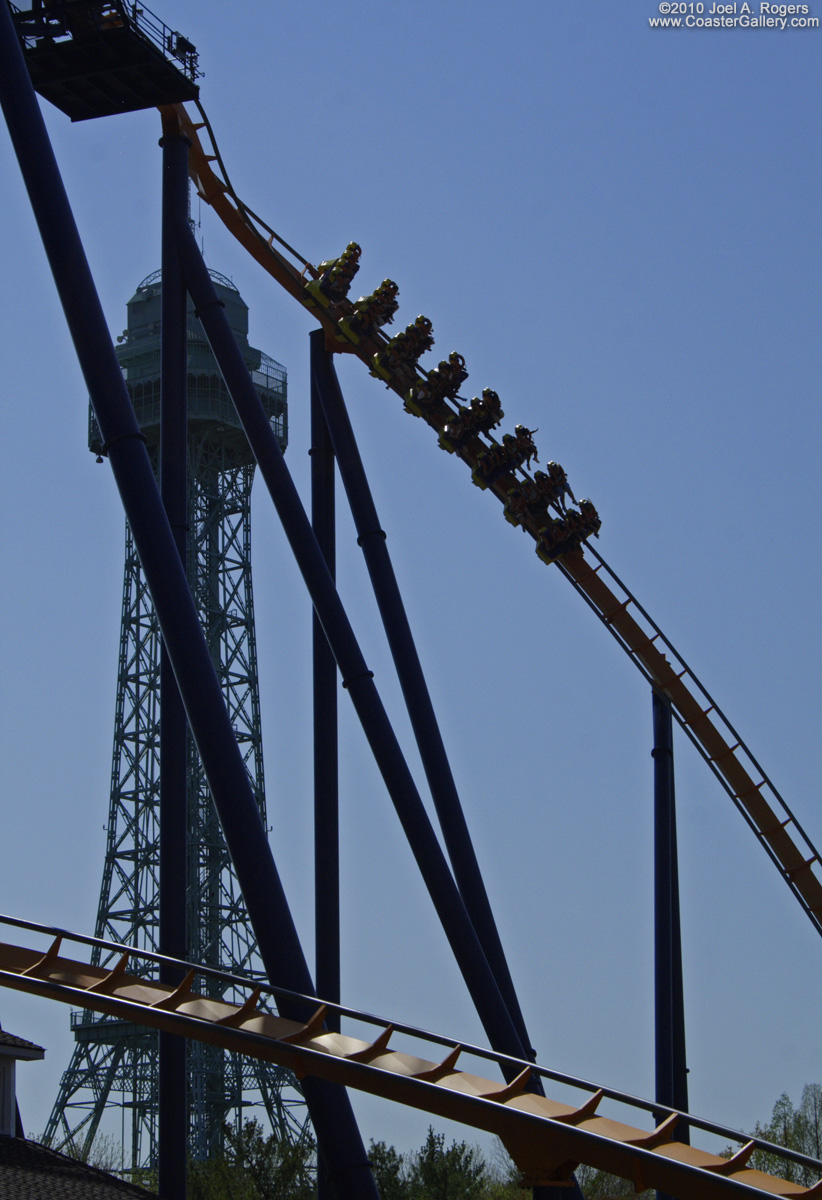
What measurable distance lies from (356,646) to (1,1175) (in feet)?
17.7

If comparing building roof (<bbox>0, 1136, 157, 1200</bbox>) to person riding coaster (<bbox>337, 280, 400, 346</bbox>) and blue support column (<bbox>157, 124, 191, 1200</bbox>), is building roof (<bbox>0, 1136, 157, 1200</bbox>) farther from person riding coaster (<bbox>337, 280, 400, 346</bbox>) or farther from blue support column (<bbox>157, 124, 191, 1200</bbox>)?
person riding coaster (<bbox>337, 280, 400, 346</bbox>)

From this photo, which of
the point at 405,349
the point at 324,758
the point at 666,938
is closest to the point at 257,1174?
the point at 666,938

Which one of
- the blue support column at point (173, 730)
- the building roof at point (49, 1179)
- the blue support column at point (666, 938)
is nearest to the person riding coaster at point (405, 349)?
the blue support column at point (173, 730)

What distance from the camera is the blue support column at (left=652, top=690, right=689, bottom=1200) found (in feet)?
63.5

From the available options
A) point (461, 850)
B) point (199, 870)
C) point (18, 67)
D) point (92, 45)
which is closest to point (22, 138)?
point (18, 67)

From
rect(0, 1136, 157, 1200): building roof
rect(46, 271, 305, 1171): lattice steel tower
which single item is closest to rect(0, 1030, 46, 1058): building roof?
rect(0, 1136, 157, 1200): building roof

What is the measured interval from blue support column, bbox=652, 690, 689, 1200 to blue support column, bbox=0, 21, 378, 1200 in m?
9.88

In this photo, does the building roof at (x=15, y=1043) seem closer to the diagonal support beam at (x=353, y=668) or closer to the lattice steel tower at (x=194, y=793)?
the diagonal support beam at (x=353, y=668)

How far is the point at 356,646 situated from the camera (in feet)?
48.6

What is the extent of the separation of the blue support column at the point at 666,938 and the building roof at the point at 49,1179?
8.31 metres

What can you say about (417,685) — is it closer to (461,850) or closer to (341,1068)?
(461,850)

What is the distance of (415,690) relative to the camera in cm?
1662

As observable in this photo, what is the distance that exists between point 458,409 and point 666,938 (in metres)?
6.98

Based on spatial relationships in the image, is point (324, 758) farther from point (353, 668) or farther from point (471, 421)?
point (471, 421)
